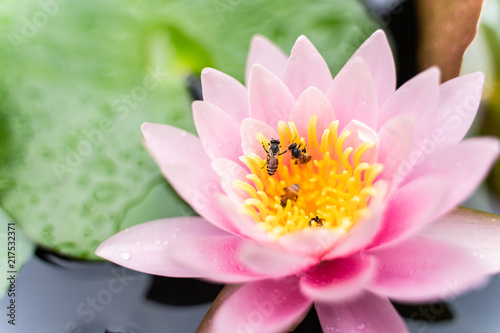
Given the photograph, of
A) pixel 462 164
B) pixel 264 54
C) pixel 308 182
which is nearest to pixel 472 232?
pixel 462 164

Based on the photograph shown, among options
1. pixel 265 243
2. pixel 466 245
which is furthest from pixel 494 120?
pixel 265 243

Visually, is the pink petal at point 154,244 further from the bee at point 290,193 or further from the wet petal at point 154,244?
the bee at point 290,193

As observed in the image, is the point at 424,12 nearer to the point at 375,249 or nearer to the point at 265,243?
the point at 375,249

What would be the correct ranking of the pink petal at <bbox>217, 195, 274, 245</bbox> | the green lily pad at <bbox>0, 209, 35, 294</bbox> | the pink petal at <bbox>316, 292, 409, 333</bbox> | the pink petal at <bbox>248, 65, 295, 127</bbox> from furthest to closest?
the green lily pad at <bbox>0, 209, 35, 294</bbox> → the pink petal at <bbox>248, 65, 295, 127</bbox> → the pink petal at <bbox>316, 292, 409, 333</bbox> → the pink petal at <bbox>217, 195, 274, 245</bbox>

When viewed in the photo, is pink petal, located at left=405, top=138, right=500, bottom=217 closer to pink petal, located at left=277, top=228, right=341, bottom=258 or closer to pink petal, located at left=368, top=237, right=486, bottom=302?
pink petal, located at left=368, top=237, right=486, bottom=302

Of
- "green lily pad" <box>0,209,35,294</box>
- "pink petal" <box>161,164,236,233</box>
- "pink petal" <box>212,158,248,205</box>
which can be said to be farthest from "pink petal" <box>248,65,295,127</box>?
"green lily pad" <box>0,209,35,294</box>

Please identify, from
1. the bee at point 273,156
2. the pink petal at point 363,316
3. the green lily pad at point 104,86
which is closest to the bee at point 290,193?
the bee at point 273,156
